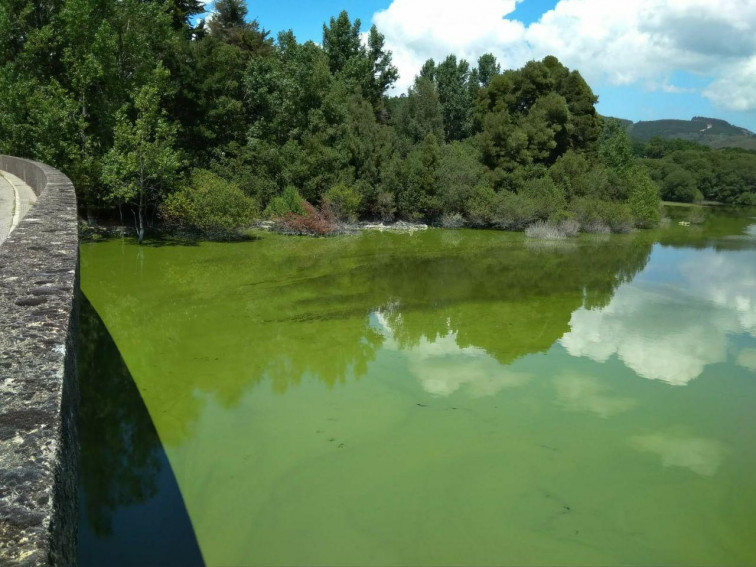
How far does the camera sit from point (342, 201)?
24.8 metres

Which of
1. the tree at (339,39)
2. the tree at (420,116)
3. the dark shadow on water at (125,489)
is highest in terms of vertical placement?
the tree at (339,39)

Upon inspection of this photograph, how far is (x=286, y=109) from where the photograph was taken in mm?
25922

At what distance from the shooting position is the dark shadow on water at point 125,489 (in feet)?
15.5

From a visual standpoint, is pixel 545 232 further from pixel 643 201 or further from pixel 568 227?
pixel 643 201

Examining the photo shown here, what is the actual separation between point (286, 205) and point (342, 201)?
2.72m

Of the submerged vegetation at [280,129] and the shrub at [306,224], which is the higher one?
the submerged vegetation at [280,129]

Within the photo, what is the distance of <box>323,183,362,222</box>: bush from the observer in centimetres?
2461

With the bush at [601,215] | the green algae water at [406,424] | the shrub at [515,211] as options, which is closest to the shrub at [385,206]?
the shrub at [515,211]

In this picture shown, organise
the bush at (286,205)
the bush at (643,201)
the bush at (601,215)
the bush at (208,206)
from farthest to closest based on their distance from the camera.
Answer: the bush at (643,201), the bush at (601,215), the bush at (286,205), the bush at (208,206)

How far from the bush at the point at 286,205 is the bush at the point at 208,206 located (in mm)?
2387

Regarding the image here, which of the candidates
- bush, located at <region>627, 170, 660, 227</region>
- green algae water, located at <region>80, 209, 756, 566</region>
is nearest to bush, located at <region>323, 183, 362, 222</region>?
green algae water, located at <region>80, 209, 756, 566</region>

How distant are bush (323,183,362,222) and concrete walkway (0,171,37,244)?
12.1 meters

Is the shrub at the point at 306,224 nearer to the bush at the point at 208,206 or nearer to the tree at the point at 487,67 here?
the bush at the point at 208,206

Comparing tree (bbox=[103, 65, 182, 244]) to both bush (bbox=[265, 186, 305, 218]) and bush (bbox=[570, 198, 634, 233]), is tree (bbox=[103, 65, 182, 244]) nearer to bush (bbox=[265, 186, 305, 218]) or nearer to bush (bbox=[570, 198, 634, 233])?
bush (bbox=[265, 186, 305, 218])
